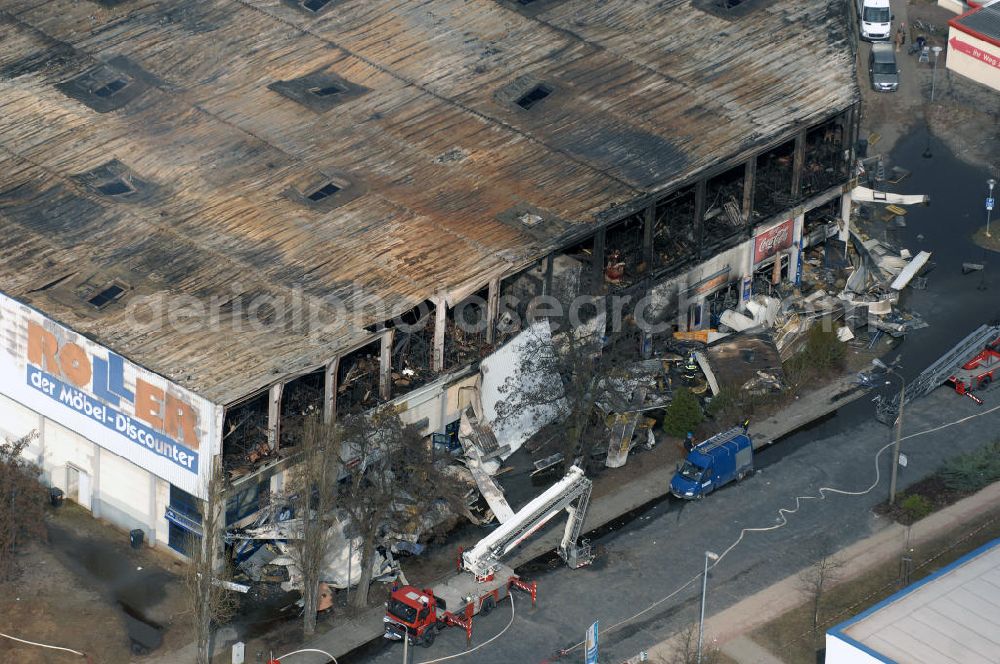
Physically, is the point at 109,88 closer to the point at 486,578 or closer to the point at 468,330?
the point at 468,330

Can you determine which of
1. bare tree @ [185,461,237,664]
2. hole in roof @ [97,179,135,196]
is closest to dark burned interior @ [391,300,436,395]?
bare tree @ [185,461,237,664]

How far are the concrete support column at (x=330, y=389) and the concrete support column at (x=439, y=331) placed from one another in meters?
5.34

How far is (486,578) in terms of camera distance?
3059 inches

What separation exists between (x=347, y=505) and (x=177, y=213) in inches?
755

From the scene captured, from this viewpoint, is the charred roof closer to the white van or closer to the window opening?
the window opening

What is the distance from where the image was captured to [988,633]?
6900cm

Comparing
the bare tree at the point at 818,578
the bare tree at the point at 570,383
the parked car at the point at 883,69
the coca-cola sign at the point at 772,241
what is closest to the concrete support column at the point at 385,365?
the bare tree at the point at 570,383

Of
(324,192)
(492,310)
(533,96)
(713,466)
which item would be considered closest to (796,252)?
(533,96)

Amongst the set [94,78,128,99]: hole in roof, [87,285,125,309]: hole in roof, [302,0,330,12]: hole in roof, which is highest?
[302,0,330,12]: hole in roof

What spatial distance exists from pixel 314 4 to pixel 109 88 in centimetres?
1251

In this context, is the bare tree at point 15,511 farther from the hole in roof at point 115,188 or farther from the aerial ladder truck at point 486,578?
the aerial ladder truck at point 486,578

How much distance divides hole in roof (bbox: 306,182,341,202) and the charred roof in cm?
16

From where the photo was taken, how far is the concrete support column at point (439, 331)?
274 feet

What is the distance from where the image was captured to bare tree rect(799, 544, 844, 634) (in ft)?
255
